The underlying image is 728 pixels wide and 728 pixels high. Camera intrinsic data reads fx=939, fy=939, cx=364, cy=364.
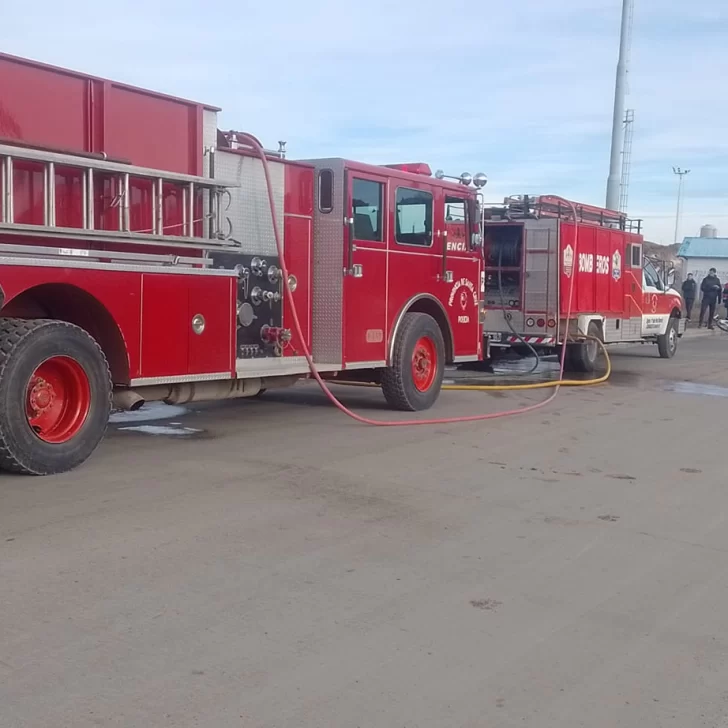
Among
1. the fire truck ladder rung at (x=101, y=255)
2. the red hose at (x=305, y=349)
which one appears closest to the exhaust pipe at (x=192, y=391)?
the red hose at (x=305, y=349)

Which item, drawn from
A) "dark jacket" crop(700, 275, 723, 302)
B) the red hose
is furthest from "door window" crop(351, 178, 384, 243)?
"dark jacket" crop(700, 275, 723, 302)

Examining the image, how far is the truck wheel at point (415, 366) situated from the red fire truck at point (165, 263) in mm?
34

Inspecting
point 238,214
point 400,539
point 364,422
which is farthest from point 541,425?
point 400,539

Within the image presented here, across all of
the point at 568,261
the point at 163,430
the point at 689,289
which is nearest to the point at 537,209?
the point at 568,261

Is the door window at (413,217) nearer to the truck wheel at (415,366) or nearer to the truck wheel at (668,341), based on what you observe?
the truck wheel at (415,366)

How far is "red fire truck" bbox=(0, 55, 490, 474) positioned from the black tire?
6.34 metres

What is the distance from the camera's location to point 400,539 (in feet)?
17.8

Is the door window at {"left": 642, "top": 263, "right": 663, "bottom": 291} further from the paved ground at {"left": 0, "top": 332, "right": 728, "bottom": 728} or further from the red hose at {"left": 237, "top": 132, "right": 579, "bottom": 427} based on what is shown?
the paved ground at {"left": 0, "top": 332, "right": 728, "bottom": 728}

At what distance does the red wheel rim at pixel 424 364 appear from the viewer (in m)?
10.7

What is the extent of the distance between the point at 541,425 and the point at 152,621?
6.39 m

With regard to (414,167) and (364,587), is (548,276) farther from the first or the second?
(364,587)

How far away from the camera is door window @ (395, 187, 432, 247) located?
402 inches

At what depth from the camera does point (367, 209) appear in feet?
32.1

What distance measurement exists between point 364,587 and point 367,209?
5839 millimetres
